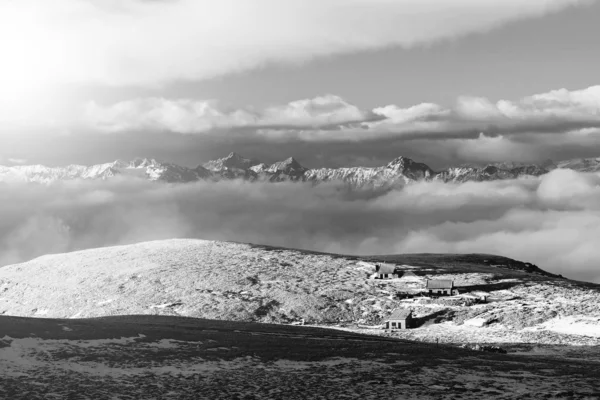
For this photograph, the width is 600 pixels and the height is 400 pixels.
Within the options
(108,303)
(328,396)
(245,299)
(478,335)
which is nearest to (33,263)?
(108,303)

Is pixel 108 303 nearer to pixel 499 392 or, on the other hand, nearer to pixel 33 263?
pixel 33 263

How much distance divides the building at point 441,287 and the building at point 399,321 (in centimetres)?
2961

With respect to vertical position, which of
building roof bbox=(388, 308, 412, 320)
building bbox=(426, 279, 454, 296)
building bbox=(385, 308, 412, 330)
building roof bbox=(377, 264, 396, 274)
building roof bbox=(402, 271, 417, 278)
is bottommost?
building bbox=(385, 308, 412, 330)

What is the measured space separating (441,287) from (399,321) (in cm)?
3326

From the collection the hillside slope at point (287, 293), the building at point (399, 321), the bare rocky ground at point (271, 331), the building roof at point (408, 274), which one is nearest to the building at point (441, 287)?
the hillside slope at point (287, 293)

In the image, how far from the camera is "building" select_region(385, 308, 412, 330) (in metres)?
115

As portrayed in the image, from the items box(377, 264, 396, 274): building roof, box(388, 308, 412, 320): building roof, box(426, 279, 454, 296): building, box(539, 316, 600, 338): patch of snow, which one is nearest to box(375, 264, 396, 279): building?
box(377, 264, 396, 274): building roof

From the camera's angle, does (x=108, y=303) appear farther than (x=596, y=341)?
Yes

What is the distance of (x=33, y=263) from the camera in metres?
197

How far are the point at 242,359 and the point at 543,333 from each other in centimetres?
6519

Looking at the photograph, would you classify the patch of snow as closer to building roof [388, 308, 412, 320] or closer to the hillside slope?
the hillside slope

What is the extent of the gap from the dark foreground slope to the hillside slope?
4282 centimetres

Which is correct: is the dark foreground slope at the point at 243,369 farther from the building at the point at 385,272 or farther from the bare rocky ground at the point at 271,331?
the building at the point at 385,272

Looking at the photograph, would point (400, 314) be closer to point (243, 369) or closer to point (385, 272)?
point (385, 272)
